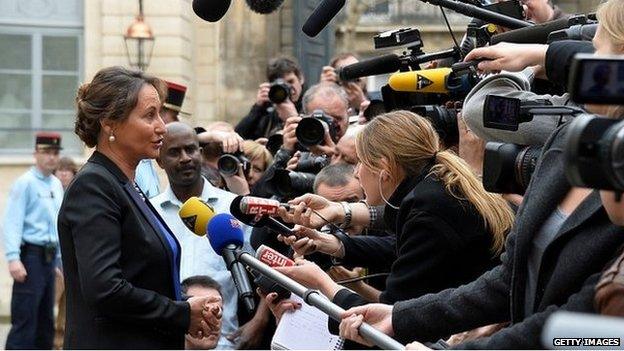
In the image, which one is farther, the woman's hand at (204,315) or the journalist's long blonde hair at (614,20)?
the woman's hand at (204,315)

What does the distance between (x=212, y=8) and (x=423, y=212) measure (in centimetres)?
107

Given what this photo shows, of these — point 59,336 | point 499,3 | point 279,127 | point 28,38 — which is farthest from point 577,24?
point 28,38

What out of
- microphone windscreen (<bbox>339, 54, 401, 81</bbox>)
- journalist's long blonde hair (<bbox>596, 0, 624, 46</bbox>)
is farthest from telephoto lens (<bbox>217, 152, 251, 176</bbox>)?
journalist's long blonde hair (<bbox>596, 0, 624, 46</bbox>)

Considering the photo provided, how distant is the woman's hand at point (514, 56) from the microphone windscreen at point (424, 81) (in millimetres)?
698

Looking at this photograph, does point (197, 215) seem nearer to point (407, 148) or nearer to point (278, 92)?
point (407, 148)

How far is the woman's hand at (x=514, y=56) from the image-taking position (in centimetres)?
434

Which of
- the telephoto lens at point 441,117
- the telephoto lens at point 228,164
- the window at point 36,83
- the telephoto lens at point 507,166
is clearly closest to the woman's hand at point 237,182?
the telephoto lens at point 228,164

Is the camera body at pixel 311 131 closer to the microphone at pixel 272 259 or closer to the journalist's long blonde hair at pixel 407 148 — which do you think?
the journalist's long blonde hair at pixel 407 148

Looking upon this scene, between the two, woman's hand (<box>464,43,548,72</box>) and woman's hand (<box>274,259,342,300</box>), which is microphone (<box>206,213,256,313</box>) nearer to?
woman's hand (<box>274,259,342,300</box>)

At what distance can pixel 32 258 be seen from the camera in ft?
41.6

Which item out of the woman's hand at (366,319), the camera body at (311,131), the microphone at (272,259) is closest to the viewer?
the woman's hand at (366,319)

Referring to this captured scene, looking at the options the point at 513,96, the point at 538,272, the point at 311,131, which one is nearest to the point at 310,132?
the point at 311,131

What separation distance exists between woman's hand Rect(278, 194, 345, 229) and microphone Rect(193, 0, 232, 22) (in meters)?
0.70

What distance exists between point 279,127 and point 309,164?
2501 mm
